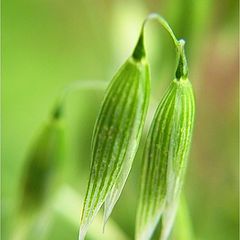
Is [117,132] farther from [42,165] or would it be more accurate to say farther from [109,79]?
[109,79]

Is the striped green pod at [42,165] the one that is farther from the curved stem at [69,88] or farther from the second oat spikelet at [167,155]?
the second oat spikelet at [167,155]

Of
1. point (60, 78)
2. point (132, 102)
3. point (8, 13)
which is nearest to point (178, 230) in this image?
point (132, 102)

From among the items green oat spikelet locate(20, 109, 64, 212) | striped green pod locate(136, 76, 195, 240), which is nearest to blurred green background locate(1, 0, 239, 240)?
green oat spikelet locate(20, 109, 64, 212)

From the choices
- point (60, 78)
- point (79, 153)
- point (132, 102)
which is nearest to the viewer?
point (132, 102)

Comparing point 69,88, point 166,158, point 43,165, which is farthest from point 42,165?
point 166,158

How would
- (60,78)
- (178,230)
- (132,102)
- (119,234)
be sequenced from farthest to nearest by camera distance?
(60,78), (119,234), (178,230), (132,102)

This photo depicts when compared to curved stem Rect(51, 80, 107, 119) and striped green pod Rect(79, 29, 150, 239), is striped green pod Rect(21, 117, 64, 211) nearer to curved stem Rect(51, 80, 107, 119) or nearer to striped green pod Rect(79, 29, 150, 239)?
curved stem Rect(51, 80, 107, 119)

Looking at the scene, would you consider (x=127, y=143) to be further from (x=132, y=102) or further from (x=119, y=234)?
(x=119, y=234)
